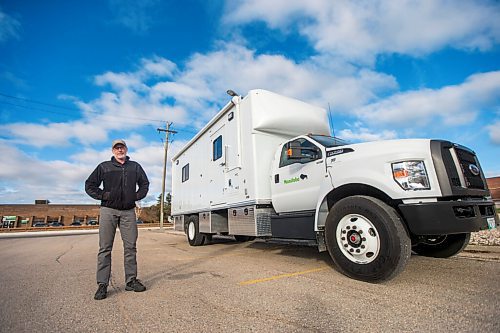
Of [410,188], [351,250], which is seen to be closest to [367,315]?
[351,250]

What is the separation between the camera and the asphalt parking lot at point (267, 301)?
2.33 metres

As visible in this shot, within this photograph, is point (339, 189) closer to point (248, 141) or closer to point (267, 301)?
point (267, 301)

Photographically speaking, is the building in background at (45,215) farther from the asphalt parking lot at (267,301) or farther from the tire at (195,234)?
the asphalt parking lot at (267,301)

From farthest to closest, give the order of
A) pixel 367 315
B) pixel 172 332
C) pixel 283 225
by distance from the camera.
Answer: pixel 283 225 < pixel 367 315 < pixel 172 332

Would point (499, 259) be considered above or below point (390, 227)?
below

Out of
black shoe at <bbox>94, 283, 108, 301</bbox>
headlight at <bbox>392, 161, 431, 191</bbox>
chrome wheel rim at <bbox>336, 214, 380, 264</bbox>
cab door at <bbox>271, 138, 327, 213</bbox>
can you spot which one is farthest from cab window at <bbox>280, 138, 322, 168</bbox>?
black shoe at <bbox>94, 283, 108, 301</bbox>

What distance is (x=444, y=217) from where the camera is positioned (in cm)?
303

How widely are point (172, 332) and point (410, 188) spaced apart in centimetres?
284

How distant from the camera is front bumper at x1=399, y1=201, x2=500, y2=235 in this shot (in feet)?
9.90

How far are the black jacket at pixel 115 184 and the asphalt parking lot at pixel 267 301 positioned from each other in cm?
112

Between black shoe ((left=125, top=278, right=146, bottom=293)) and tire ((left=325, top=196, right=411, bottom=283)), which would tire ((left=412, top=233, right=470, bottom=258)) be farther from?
black shoe ((left=125, top=278, right=146, bottom=293))

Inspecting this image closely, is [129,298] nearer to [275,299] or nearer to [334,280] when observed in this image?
[275,299]

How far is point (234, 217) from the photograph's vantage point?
629 centimetres

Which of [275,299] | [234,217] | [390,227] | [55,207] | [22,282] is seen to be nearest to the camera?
[275,299]
